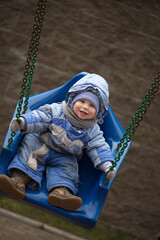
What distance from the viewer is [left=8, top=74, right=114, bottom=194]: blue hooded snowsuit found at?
1.53 meters

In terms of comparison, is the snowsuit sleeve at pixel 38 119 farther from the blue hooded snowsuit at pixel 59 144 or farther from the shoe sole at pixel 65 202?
the shoe sole at pixel 65 202

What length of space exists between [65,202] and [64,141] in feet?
0.97

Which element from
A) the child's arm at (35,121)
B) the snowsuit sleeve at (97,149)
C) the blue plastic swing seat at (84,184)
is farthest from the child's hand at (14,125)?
the snowsuit sleeve at (97,149)

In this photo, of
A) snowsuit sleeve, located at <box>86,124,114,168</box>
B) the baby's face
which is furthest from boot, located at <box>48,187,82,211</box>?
the baby's face

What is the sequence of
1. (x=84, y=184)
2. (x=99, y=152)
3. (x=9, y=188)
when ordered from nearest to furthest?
(x=9, y=188) < (x=99, y=152) < (x=84, y=184)

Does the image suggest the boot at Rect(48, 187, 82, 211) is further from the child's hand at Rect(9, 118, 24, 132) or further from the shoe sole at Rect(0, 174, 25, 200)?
the child's hand at Rect(9, 118, 24, 132)

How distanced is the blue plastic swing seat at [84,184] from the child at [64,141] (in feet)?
0.14

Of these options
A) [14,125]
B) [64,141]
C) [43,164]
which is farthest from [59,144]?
[14,125]

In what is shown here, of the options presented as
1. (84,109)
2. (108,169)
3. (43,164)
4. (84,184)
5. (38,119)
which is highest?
(84,109)

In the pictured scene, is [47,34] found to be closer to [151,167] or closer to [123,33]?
[123,33]

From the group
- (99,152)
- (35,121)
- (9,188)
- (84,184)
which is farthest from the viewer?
(84,184)

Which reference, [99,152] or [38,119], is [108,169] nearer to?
[99,152]

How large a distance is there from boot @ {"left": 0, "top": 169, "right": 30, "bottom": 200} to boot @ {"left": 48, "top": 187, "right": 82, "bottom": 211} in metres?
0.13

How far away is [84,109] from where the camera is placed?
1522mm
